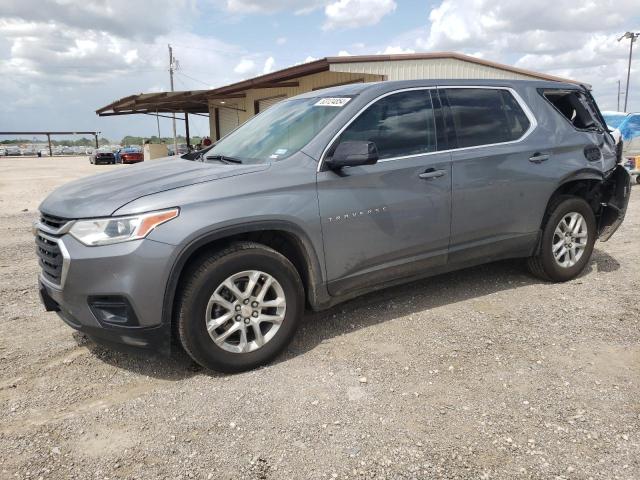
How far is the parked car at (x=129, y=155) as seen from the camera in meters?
34.3

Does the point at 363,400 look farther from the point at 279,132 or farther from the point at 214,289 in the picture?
the point at 279,132

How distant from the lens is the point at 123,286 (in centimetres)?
286

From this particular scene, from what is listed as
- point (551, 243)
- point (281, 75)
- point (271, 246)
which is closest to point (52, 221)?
point (271, 246)

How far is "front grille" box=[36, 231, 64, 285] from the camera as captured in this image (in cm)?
300

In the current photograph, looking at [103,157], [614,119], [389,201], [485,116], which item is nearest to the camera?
[389,201]

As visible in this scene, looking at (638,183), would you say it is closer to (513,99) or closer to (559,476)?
(513,99)

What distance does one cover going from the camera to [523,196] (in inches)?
Result: 169

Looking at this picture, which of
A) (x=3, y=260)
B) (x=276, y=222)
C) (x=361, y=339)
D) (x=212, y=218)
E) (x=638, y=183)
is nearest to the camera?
(x=212, y=218)

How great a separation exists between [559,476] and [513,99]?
318 cm

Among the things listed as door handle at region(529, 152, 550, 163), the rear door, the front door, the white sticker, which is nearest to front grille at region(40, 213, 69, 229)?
the front door

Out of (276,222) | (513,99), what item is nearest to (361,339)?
(276,222)

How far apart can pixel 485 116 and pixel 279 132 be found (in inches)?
67.8

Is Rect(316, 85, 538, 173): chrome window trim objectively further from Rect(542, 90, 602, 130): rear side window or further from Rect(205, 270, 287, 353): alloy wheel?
Rect(205, 270, 287, 353): alloy wheel

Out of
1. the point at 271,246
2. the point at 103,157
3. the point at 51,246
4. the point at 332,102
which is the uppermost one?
the point at 103,157
